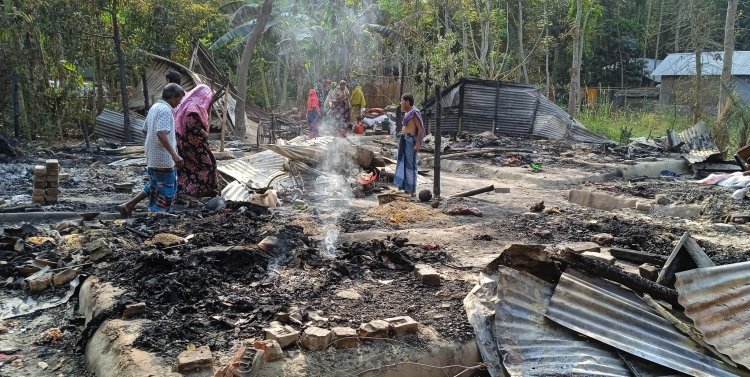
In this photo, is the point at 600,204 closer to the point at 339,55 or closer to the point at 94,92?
the point at 94,92

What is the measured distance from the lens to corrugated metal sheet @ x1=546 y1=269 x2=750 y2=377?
3.27 meters

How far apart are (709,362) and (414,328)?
5.50 feet

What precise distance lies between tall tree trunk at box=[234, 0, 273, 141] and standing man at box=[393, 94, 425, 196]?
6.17 metres

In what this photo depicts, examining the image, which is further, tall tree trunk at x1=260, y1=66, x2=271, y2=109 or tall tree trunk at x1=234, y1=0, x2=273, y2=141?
tall tree trunk at x1=260, y1=66, x2=271, y2=109

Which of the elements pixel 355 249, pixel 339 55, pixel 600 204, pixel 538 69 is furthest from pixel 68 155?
pixel 538 69

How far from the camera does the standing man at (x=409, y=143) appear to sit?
29.3ft

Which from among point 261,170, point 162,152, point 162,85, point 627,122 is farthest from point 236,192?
point 627,122

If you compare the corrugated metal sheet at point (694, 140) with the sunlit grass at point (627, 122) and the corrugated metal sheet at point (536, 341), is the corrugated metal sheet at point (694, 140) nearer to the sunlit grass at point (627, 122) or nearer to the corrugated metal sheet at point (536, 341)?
the sunlit grass at point (627, 122)

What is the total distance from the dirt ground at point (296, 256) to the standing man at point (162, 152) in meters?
0.29

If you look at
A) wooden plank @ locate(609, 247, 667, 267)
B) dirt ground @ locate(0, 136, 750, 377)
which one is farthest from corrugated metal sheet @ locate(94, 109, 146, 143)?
wooden plank @ locate(609, 247, 667, 267)

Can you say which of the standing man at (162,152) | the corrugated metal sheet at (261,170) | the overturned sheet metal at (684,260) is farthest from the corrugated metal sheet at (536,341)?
the corrugated metal sheet at (261,170)

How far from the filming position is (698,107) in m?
16.7

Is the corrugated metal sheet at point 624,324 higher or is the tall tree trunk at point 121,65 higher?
the tall tree trunk at point 121,65

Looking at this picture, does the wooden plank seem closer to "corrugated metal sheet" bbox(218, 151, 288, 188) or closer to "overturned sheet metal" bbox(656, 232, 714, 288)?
"overturned sheet metal" bbox(656, 232, 714, 288)
